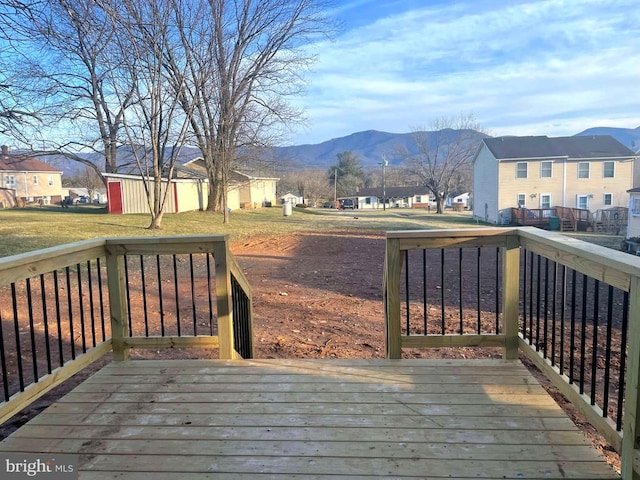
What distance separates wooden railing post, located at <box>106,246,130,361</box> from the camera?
3.21m

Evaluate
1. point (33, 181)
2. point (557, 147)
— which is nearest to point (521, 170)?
point (557, 147)

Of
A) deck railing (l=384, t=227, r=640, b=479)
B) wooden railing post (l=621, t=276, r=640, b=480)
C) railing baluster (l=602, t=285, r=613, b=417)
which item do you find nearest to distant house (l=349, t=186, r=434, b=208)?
deck railing (l=384, t=227, r=640, b=479)

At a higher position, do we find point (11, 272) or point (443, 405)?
point (11, 272)

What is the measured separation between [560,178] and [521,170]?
251 cm

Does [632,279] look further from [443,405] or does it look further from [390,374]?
[390,374]

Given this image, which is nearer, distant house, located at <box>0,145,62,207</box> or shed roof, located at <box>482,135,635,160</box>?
shed roof, located at <box>482,135,635,160</box>

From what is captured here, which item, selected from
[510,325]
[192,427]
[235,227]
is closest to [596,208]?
[235,227]

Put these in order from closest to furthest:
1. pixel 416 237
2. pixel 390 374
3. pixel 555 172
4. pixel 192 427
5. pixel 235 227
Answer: pixel 192 427 < pixel 390 374 < pixel 416 237 < pixel 235 227 < pixel 555 172

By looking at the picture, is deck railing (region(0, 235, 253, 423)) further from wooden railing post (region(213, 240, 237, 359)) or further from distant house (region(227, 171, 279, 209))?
distant house (region(227, 171, 279, 209))

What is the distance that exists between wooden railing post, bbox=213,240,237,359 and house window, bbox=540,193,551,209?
2973 centimetres

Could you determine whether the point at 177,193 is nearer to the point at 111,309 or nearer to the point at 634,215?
the point at 634,215

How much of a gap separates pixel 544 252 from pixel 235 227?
17345mm

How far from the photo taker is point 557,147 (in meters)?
29.8

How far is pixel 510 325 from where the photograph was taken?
3.10m
